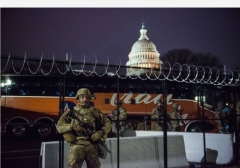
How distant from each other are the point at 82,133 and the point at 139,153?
2.54 m

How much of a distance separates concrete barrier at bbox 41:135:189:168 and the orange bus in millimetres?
8705

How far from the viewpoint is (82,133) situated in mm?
4508

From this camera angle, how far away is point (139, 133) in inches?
406

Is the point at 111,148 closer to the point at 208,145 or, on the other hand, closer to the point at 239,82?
the point at 208,145

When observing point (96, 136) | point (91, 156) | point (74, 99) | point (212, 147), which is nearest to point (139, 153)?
point (91, 156)

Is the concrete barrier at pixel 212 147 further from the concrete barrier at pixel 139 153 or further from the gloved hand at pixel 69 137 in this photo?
the gloved hand at pixel 69 137

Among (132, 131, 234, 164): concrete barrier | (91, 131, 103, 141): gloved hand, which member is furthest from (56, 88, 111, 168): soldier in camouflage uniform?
(132, 131, 234, 164): concrete barrier

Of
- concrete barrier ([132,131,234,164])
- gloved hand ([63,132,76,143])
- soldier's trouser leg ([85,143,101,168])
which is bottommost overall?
concrete barrier ([132,131,234,164])

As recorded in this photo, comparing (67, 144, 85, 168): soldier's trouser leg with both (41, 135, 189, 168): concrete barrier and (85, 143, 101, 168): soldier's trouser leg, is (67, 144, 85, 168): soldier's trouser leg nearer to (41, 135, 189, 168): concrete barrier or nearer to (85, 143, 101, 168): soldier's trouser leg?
(85, 143, 101, 168): soldier's trouser leg

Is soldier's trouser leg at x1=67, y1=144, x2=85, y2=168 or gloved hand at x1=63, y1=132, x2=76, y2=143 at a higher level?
gloved hand at x1=63, y1=132, x2=76, y2=143

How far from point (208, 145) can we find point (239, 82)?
2045 mm

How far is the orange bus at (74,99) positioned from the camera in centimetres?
1666

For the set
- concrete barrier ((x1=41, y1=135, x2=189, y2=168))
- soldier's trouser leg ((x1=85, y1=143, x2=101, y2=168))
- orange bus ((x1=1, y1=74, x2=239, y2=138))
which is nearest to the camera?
soldier's trouser leg ((x1=85, y1=143, x2=101, y2=168))

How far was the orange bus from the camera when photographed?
1666 cm
